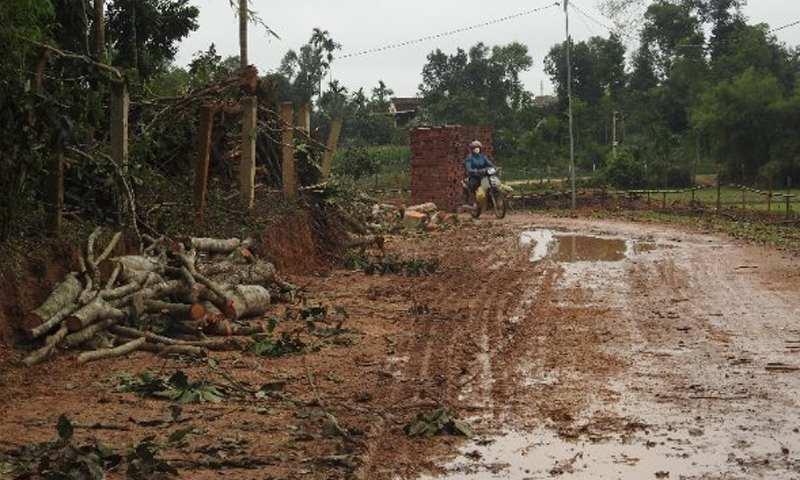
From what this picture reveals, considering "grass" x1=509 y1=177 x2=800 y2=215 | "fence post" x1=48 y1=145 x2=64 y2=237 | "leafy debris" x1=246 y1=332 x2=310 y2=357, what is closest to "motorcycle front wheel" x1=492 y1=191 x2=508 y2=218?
"grass" x1=509 y1=177 x2=800 y2=215

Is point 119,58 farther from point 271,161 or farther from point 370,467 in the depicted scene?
point 370,467

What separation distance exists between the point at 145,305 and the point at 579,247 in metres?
12.7

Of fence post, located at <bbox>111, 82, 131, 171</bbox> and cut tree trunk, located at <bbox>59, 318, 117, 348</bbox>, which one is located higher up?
fence post, located at <bbox>111, 82, 131, 171</bbox>

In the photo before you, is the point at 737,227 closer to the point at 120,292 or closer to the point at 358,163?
the point at 358,163

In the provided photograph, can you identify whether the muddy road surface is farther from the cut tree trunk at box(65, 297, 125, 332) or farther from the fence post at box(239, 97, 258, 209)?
the fence post at box(239, 97, 258, 209)

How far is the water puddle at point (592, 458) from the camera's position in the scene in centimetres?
642

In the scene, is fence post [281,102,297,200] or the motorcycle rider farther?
the motorcycle rider

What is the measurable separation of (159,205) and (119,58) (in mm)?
6827

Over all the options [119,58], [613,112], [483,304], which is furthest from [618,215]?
[613,112]

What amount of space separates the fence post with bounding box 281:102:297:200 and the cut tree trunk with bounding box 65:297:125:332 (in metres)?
8.53

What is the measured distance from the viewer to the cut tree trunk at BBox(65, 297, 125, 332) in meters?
9.64

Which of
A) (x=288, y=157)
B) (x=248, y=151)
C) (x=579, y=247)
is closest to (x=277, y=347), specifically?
(x=248, y=151)

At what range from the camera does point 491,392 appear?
855cm

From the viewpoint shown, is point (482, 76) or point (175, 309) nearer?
point (175, 309)
